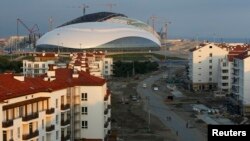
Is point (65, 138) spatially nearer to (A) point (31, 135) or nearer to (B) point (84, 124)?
(B) point (84, 124)

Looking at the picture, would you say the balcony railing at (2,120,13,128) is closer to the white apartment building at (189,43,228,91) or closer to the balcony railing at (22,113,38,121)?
the balcony railing at (22,113,38,121)

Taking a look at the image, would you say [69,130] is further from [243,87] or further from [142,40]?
[142,40]

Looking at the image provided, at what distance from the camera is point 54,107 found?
1717 cm

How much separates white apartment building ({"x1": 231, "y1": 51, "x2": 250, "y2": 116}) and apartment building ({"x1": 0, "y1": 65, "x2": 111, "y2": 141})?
1523cm

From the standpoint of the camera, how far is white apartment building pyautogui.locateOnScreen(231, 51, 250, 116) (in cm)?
3428

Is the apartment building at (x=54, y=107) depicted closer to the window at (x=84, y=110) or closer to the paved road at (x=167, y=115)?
the window at (x=84, y=110)

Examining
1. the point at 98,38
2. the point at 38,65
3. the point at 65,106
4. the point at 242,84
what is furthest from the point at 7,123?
the point at 98,38

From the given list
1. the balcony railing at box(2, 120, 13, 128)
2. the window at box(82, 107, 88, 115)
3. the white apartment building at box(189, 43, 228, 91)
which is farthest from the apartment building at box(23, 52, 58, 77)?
the balcony railing at box(2, 120, 13, 128)

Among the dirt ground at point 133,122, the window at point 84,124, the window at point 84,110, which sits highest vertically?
the window at point 84,110

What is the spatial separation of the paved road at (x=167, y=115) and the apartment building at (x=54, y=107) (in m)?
6.23

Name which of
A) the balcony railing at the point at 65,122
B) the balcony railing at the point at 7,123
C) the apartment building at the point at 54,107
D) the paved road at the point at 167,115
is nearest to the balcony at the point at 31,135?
the apartment building at the point at 54,107

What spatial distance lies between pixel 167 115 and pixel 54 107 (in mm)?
17490

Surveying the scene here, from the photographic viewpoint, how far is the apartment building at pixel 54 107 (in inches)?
567

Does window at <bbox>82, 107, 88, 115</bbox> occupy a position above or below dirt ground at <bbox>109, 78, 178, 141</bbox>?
above
